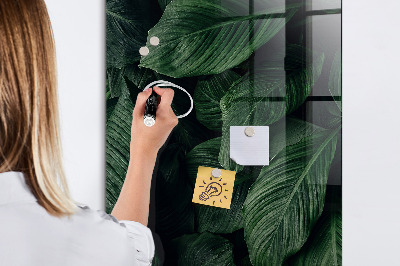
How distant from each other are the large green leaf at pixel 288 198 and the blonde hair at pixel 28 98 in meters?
0.69

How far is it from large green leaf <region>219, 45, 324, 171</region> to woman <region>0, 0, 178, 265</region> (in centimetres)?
63

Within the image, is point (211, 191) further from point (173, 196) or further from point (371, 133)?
point (371, 133)

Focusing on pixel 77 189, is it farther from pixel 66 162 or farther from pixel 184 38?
pixel 184 38

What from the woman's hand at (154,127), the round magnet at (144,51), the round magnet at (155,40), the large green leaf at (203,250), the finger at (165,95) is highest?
the round magnet at (155,40)

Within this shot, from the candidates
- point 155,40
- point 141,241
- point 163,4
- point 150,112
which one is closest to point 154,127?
point 150,112

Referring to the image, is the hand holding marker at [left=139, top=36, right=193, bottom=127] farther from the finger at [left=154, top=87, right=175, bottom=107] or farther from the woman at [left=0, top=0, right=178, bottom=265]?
the woman at [left=0, top=0, right=178, bottom=265]

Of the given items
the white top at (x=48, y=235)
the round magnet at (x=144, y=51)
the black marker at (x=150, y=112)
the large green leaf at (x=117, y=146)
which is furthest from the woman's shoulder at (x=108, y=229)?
the round magnet at (x=144, y=51)

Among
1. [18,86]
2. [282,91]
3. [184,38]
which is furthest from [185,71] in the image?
[18,86]

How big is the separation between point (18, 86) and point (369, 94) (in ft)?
3.02

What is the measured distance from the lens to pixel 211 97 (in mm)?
1323

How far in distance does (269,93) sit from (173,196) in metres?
0.42

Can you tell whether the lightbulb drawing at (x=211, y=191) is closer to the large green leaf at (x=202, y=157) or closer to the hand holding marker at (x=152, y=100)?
the large green leaf at (x=202, y=157)

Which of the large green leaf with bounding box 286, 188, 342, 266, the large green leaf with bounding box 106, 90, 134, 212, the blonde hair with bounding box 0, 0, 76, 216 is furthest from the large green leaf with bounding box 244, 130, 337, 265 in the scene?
the blonde hair with bounding box 0, 0, 76, 216

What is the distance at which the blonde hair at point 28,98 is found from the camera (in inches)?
25.8
